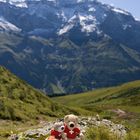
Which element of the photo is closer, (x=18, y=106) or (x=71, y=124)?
(x=71, y=124)

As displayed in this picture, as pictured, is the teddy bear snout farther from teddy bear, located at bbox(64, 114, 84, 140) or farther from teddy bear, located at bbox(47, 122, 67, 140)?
teddy bear, located at bbox(47, 122, 67, 140)

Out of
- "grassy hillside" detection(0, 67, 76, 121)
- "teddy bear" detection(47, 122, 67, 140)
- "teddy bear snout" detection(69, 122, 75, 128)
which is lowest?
"teddy bear" detection(47, 122, 67, 140)

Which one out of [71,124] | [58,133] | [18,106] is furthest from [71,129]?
[18,106]

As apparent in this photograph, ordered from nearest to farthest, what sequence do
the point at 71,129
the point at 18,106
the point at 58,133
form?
the point at 71,129 → the point at 58,133 → the point at 18,106

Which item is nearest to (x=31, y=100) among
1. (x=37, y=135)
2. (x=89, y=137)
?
(x=37, y=135)

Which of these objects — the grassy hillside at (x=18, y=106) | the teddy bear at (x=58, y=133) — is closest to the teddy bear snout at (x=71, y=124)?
the teddy bear at (x=58, y=133)

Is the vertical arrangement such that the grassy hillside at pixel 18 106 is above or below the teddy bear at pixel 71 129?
above

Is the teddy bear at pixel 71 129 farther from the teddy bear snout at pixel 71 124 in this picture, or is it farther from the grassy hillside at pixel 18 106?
the grassy hillside at pixel 18 106

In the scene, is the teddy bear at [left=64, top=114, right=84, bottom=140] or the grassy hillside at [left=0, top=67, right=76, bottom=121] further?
the grassy hillside at [left=0, top=67, right=76, bottom=121]

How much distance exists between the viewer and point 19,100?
18712 cm

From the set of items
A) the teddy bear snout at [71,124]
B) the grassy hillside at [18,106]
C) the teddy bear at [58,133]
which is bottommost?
→ the teddy bear at [58,133]

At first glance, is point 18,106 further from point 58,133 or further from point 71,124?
point 71,124

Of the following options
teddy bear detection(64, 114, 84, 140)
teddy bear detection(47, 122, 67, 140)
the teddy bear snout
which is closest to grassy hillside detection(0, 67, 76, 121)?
teddy bear detection(47, 122, 67, 140)

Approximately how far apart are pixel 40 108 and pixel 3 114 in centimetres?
3323
